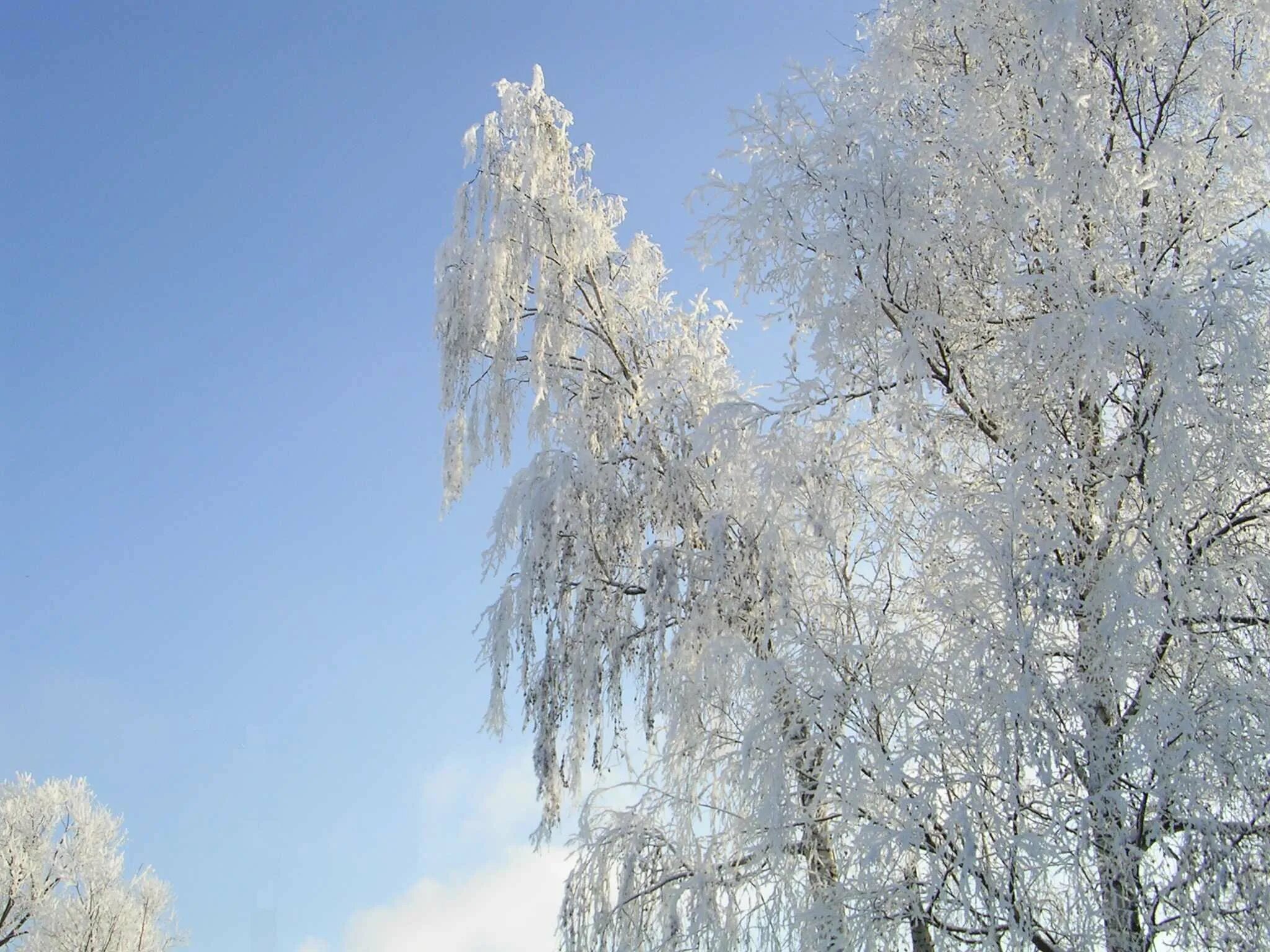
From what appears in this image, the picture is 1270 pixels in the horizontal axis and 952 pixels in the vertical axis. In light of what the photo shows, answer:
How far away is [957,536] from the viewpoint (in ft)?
14.9

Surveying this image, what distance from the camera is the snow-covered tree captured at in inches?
603

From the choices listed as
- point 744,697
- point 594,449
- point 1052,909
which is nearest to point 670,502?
point 594,449

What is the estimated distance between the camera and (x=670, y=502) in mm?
6098

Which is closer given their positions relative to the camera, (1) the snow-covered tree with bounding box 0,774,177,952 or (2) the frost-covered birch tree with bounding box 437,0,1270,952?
(2) the frost-covered birch tree with bounding box 437,0,1270,952

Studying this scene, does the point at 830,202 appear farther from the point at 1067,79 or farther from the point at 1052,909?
the point at 1052,909

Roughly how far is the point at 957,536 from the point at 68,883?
16.4m

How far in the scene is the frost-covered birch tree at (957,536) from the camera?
3883mm

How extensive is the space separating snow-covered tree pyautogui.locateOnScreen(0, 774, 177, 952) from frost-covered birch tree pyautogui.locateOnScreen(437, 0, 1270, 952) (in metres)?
13.2

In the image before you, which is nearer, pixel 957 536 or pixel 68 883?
pixel 957 536

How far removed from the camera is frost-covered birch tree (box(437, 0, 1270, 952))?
388cm

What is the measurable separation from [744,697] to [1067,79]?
3364 millimetres

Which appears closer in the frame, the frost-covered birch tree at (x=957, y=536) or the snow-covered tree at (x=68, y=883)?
the frost-covered birch tree at (x=957, y=536)

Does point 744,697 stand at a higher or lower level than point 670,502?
lower

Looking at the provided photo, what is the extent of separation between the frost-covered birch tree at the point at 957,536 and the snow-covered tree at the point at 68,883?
1315 cm
